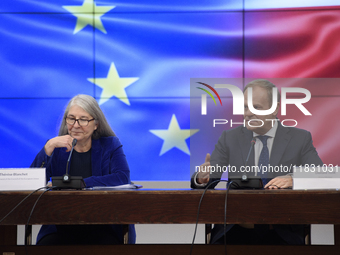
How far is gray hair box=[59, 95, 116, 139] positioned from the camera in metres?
2.09

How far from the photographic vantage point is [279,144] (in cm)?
181

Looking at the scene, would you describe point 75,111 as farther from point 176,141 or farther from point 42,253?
point 176,141

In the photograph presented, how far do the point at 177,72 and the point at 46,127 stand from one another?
1199 mm

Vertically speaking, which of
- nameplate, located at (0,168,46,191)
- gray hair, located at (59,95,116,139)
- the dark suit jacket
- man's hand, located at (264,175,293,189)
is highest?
gray hair, located at (59,95,116,139)

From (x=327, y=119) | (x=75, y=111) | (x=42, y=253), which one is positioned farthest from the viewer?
(x=327, y=119)

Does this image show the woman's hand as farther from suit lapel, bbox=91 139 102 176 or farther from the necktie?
the necktie

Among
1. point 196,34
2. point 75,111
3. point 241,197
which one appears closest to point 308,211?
point 241,197

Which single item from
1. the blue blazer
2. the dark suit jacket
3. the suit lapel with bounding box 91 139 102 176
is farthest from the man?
the suit lapel with bounding box 91 139 102 176

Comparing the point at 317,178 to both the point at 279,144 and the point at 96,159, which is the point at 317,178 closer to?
the point at 279,144

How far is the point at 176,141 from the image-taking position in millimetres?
3123

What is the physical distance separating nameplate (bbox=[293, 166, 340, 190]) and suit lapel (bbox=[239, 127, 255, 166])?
1.42 ft

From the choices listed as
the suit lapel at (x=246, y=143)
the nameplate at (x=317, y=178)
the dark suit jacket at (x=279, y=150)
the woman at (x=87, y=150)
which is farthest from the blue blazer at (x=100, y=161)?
the nameplate at (x=317, y=178)

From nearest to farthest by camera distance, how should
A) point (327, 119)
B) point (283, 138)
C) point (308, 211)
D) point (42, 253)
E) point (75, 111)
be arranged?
point (308, 211) < point (42, 253) < point (283, 138) < point (75, 111) < point (327, 119)

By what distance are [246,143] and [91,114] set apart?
2.87 feet
